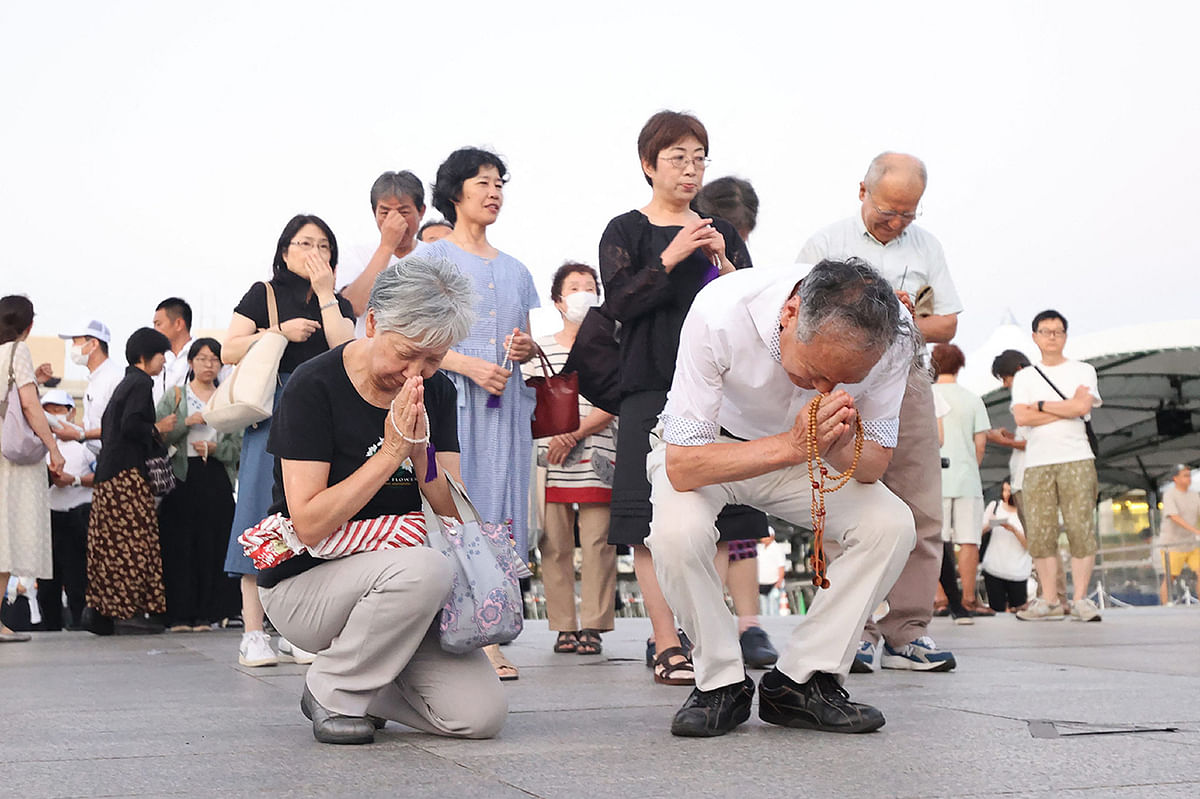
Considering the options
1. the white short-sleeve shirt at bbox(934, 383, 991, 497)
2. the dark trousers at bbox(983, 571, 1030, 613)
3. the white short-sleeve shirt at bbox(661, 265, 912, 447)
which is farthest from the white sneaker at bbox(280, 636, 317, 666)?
the dark trousers at bbox(983, 571, 1030, 613)

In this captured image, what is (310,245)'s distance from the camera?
5.91 meters

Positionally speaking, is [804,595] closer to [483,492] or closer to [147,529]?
[147,529]

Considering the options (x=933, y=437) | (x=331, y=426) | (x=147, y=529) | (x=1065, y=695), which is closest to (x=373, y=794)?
(x=331, y=426)

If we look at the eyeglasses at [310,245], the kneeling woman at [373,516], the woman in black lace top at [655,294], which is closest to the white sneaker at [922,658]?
the woman in black lace top at [655,294]

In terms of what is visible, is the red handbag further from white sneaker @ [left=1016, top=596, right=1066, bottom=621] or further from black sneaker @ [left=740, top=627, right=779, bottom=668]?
white sneaker @ [left=1016, top=596, right=1066, bottom=621]

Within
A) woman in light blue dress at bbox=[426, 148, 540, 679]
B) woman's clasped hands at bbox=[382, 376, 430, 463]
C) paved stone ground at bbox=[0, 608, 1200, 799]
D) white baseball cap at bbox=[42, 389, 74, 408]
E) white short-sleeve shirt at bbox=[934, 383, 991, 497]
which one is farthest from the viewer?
white baseball cap at bbox=[42, 389, 74, 408]

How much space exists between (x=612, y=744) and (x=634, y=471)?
1808 millimetres

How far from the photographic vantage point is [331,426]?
3506 mm

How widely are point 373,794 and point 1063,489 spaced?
290 inches

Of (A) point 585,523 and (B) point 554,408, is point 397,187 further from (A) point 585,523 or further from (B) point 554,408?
(A) point 585,523

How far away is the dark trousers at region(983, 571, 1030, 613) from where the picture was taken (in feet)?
38.6

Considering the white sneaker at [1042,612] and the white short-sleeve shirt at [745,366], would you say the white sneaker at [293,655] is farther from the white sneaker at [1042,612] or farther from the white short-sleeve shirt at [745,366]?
the white sneaker at [1042,612]

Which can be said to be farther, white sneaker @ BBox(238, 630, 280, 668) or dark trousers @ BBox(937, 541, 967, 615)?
dark trousers @ BBox(937, 541, 967, 615)

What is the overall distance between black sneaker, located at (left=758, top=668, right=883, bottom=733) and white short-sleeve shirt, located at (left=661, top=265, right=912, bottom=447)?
0.64 m
